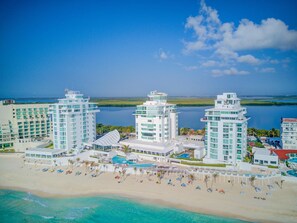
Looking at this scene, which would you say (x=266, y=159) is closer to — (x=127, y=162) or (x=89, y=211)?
(x=127, y=162)

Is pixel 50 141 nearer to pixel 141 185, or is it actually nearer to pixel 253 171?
pixel 141 185

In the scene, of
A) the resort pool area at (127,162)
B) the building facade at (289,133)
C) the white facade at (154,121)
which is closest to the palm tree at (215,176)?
the resort pool area at (127,162)

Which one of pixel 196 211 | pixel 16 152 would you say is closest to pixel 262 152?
pixel 196 211

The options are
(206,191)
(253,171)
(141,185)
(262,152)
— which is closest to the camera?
(206,191)

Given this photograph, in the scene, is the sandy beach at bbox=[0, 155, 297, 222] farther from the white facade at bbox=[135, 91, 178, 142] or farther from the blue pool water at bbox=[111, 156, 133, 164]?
the white facade at bbox=[135, 91, 178, 142]

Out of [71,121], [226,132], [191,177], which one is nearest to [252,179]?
[191,177]

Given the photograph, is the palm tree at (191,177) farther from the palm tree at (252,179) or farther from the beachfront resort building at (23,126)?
the beachfront resort building at (23,126)
